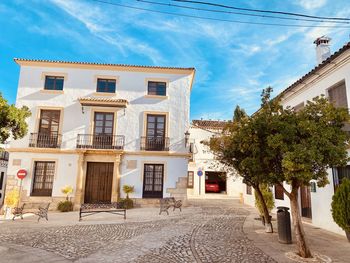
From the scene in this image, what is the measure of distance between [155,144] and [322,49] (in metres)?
10.5

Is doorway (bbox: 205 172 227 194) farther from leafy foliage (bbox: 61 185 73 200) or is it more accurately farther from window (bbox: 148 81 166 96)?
leafy foliage (bbox: 61 185 73 200)

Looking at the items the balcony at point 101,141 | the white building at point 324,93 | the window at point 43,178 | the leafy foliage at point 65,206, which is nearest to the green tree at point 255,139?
the white building at point 324,93

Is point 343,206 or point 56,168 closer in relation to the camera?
point 343,206

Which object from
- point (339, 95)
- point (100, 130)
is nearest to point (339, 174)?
point (339, 95)

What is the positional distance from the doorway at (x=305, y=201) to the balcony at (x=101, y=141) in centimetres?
1041

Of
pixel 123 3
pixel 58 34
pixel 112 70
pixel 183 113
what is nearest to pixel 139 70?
pixel 112 70

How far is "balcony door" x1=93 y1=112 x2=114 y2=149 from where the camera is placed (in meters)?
15.9

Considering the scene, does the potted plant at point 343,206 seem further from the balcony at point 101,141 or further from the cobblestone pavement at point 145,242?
the balcony at point 101,141

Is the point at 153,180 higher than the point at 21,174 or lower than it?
lower

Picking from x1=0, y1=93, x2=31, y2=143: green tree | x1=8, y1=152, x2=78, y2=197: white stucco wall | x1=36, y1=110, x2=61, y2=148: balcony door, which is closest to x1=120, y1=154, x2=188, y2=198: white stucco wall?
x1=8, y1=152, x2=78, y2=197: white stucco wall

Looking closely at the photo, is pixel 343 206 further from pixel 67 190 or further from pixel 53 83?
pixel 53 83

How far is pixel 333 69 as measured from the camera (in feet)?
29.2

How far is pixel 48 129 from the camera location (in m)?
15.9

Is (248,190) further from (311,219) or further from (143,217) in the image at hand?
(143,217)
